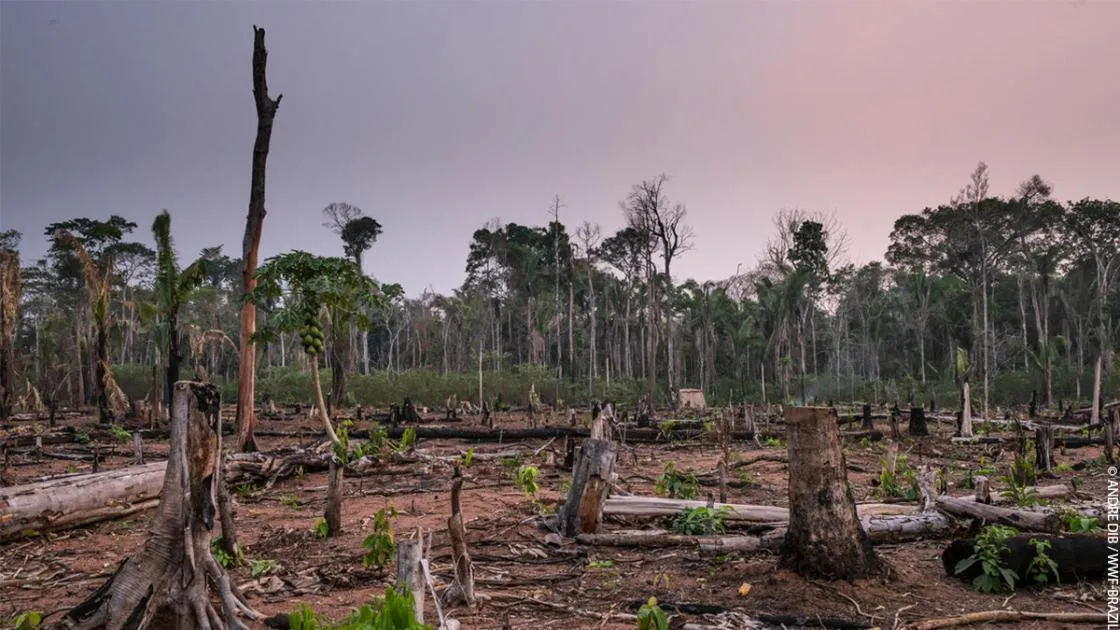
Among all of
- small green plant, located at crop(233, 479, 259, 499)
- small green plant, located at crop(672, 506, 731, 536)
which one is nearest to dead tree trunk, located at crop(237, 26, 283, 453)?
small green plant, located at crop(233, 479, 259, 499)

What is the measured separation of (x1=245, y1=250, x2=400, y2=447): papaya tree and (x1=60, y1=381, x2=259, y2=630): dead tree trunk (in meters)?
5.94

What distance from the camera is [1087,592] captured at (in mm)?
5059

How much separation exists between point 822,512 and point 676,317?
53.9 m

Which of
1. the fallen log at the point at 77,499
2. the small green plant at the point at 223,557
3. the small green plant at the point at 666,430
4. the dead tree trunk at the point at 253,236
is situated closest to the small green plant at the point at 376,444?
the dead tree trunk at the point at 253,236

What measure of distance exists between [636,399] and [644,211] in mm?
11427

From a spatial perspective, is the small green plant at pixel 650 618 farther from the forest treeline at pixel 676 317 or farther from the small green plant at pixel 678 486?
the forest treeline at pixel 676 317

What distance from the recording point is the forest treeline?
32.1 m

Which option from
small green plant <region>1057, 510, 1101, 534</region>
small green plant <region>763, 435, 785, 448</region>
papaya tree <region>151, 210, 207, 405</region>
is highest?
papaya tree <region>151, 210, 207, 405</region>

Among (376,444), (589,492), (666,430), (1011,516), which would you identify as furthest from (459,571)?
(666,430)

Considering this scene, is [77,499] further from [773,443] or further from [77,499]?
[773,443]

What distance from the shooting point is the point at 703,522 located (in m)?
6.91

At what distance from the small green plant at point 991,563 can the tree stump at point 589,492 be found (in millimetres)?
3086

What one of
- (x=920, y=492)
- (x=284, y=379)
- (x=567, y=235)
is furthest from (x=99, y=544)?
(x=567, y=235)

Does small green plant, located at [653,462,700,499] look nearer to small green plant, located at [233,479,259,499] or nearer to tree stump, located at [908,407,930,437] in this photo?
small green plant, located at [233,479,259,499]
